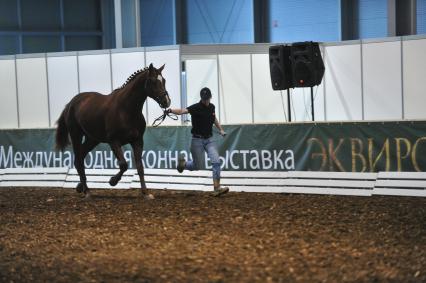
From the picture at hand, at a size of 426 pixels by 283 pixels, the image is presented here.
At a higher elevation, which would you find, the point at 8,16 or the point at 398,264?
the point at 8,16

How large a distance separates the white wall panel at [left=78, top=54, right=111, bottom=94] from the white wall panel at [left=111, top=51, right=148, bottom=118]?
27 cm

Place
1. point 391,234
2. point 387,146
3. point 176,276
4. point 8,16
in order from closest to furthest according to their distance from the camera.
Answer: point 176,276 → point 391,234 → point 387,146 → point 8,16

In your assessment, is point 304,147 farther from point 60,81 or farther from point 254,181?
point 60,81

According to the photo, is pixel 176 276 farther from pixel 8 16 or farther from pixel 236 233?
pixel 8 16

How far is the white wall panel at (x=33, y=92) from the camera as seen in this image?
29781 mm

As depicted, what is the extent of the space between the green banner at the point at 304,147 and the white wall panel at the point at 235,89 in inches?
395

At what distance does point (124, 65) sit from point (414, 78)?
9915mm

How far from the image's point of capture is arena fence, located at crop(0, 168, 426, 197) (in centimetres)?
1434

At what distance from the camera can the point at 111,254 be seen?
362 inches

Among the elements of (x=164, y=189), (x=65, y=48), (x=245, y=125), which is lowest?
(x=164, y=189)

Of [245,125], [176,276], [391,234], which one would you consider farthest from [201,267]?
[245,125]

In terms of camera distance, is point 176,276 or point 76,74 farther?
point 76,74

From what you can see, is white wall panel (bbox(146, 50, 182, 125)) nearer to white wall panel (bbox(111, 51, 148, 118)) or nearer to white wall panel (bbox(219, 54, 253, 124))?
white wall panel (bbox(111, 51, 148, 118))

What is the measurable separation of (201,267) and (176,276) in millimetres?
456
